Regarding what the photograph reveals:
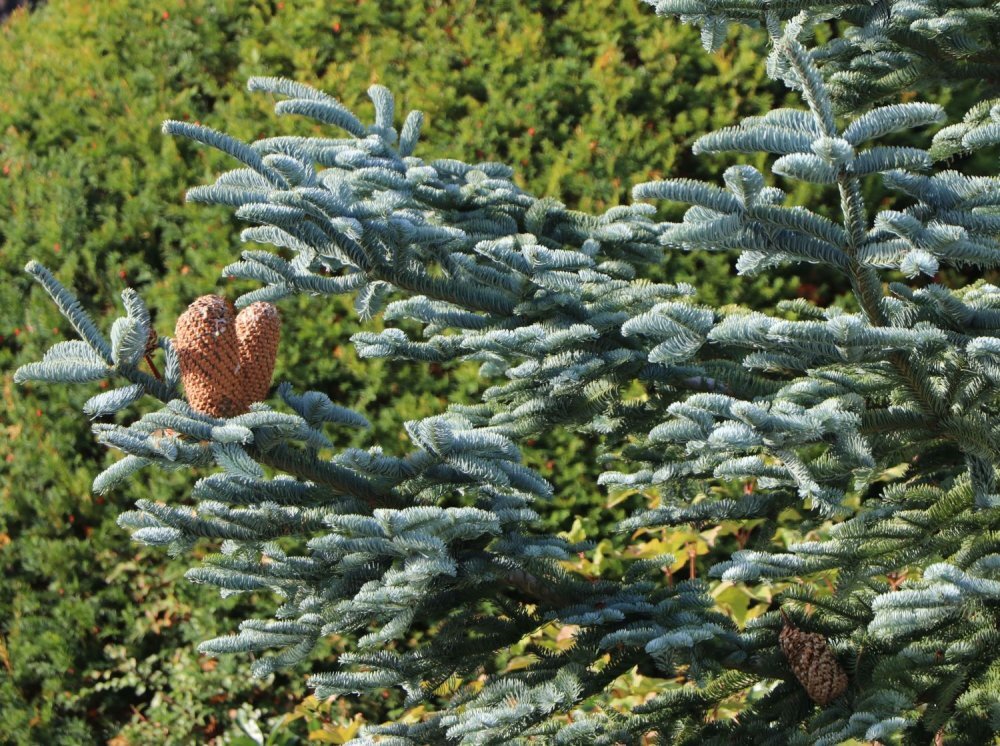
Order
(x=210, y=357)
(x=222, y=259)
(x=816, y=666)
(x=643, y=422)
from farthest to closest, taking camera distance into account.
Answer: (x=222, y=259)
(x=643, y=422)
(x=816, y=666)
(x=210, y=357)

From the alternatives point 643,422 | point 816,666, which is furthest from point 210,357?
point 816,666

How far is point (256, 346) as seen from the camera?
2.19 metres

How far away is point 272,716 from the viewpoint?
4711 mm

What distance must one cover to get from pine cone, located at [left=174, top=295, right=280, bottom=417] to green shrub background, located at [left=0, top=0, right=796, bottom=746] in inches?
90.6

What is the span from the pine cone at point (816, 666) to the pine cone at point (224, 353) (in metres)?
1.33

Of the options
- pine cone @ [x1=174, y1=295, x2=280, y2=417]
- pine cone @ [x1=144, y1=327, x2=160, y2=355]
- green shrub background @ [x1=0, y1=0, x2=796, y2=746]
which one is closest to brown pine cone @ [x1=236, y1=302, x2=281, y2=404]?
pine cone @ [x1=174, y1=295, x2=280, y2=417]

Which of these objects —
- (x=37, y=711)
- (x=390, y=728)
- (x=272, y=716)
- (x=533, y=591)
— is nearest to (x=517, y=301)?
(x=533, y=591)

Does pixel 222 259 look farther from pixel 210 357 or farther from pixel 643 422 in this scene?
pixel 210 357

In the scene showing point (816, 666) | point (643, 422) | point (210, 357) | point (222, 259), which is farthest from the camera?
point (222, 259)

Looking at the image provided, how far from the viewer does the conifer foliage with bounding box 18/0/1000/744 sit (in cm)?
199

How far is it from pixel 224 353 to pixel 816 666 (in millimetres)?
1468

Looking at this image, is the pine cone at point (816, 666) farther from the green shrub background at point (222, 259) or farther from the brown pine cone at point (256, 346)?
the green shrub background at point (222, 259)

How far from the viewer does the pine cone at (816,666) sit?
2.57m

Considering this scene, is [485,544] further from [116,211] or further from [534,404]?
[116,211]
